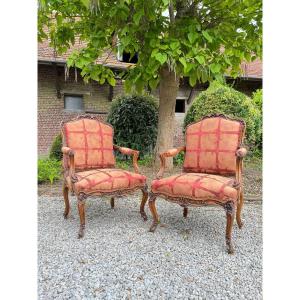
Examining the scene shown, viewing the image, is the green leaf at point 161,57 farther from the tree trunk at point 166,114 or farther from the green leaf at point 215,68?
the tree trunk at point 166,114

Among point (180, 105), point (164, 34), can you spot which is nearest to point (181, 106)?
point (180, 105)

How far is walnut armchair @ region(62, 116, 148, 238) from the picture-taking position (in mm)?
2639

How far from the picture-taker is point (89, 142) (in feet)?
10.2

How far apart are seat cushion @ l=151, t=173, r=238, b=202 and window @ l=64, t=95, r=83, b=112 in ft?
23.9

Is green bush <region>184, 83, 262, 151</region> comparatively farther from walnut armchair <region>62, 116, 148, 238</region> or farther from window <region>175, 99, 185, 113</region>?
walnut armchair <region>62, 116, 148, 238</region>

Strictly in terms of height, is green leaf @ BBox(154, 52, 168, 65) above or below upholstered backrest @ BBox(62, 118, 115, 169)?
above

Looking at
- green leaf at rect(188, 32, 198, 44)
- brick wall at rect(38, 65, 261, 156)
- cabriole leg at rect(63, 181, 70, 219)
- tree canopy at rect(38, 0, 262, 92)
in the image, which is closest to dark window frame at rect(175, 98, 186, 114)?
brick wall at rect(38, 65, 261, 156)

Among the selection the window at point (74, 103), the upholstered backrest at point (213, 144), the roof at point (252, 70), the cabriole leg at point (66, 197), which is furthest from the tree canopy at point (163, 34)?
the roof at point (252, 70)

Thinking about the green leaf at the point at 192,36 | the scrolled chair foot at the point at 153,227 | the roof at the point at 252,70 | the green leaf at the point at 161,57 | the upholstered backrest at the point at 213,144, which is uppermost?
the roof at the point at 252,70

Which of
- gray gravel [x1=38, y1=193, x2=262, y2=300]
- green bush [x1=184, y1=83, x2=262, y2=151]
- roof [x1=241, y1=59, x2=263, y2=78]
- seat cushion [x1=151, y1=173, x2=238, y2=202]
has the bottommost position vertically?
gray gravel [x1=38, y1=193, x2=262, y2=300]

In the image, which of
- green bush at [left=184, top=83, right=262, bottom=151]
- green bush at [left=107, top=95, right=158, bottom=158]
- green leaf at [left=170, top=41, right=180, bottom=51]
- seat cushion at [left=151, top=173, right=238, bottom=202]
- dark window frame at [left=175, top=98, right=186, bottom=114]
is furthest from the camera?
dark window frame at [left=175, top=98, right=186, bottom=114]

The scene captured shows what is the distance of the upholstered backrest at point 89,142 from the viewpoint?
10.00ft
